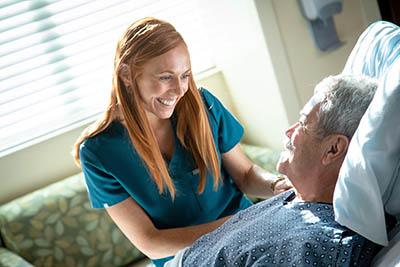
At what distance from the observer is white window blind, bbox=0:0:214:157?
2.66 meters

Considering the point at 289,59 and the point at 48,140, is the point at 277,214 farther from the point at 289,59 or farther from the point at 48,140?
the point at 48,140

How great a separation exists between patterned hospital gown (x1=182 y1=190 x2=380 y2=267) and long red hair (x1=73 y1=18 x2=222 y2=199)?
12.1 inches

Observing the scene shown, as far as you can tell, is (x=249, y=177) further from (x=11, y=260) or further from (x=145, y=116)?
(x=11, y=260)

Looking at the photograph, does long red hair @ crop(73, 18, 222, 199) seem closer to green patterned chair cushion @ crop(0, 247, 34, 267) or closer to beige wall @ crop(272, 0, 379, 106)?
green patterned chair cushion @ crop(0, 247, 34, 267)

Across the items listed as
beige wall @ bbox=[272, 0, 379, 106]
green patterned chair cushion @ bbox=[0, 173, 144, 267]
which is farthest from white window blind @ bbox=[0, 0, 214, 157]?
beige wall @ bbox=[272, 0, 379, 106]

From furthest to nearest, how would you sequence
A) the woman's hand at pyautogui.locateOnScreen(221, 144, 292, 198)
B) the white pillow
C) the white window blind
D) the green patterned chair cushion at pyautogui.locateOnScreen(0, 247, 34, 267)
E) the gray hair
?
the white window blind < the green patterned chair cushion at pyautogui.locateOnScreen(0, 247, 34, 267) < the woman's hand at pyautogui.locateOnScreen(221, 144, 292, 198) < the gray hair < the white pillow

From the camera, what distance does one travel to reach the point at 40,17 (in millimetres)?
2668

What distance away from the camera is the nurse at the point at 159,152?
1608 mm

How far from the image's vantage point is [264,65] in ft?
8.40

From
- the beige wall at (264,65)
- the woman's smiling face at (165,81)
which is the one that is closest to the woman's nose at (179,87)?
the woman's smiling face at (165,81)

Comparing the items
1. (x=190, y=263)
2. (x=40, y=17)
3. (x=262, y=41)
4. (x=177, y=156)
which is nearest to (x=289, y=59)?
(x=262, y=41)

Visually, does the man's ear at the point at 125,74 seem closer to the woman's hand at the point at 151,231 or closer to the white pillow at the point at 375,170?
the woman's hand at the point at 151,231

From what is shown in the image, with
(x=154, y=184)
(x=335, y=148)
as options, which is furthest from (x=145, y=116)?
(x=335, y=148)

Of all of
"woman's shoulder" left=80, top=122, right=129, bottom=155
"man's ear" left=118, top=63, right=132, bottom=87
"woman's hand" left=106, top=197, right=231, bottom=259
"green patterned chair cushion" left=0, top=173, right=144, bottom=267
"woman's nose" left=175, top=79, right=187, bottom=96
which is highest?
"man's ear" left=118, top=63, right=132, bottom=87
